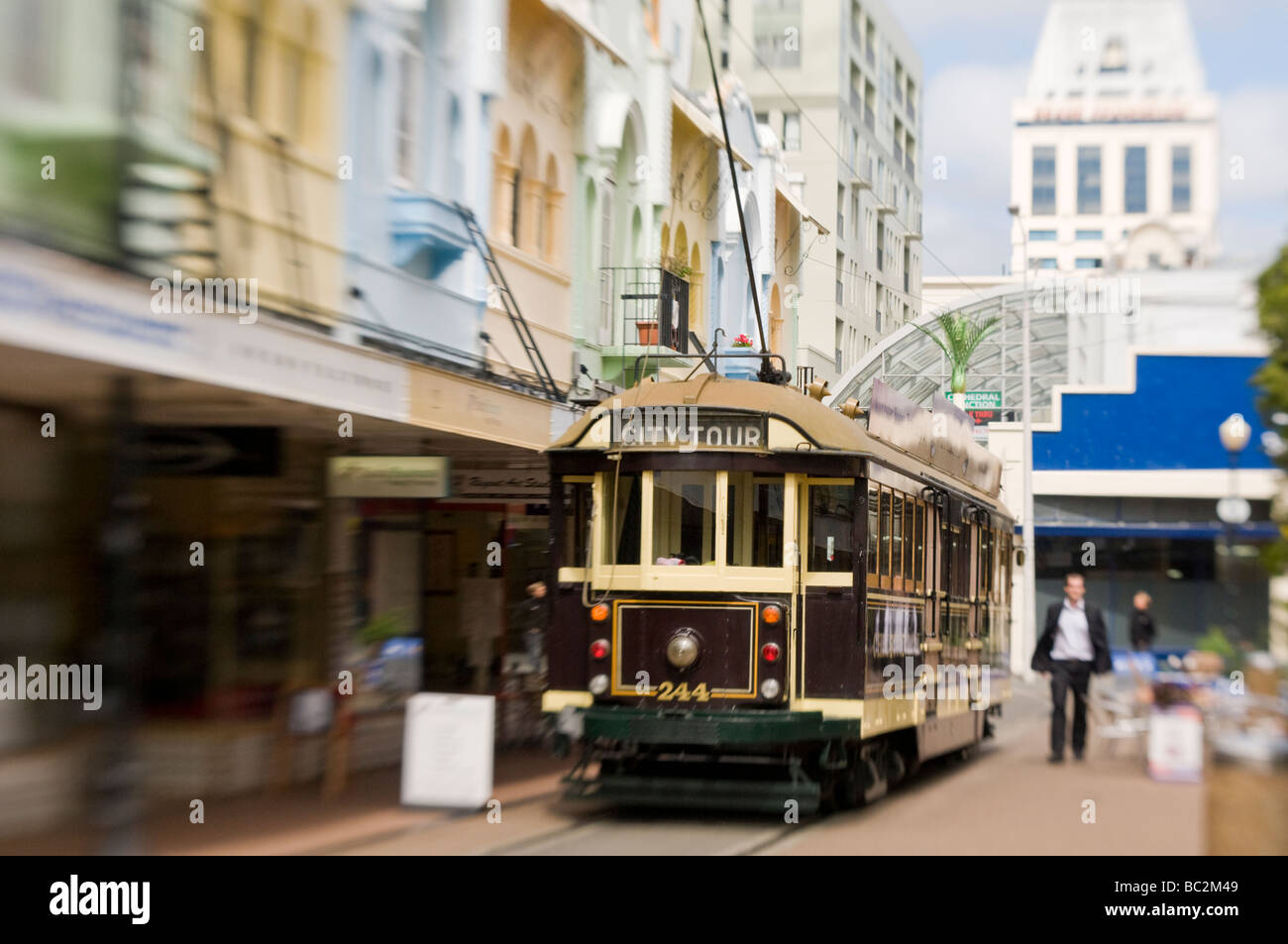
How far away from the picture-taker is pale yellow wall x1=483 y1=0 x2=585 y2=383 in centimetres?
1828

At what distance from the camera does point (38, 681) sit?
11.1 m

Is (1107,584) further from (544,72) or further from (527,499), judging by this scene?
(544,72)

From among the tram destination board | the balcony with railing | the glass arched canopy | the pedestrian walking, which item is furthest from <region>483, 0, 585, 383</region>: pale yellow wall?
the glass arched canopy

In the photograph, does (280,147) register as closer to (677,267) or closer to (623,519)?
(623,519)

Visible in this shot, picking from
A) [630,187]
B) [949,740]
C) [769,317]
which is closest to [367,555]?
[949,740]

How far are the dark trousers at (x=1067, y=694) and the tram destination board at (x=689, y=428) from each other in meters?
2.74

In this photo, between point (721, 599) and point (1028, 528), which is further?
point (1028, 528)

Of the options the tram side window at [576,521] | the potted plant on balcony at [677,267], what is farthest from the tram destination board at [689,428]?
the potted plant on balcony at [677,267]

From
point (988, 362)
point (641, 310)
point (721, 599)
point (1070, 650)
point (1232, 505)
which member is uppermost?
point (988, 362)

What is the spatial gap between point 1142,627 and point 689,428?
4089 millimetres

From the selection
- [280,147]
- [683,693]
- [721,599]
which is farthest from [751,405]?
[280,147]

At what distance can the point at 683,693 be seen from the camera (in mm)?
11234

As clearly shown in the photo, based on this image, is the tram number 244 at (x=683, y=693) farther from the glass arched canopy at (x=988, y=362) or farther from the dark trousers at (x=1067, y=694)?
the glass arched canopy at (x=988, y=362)
